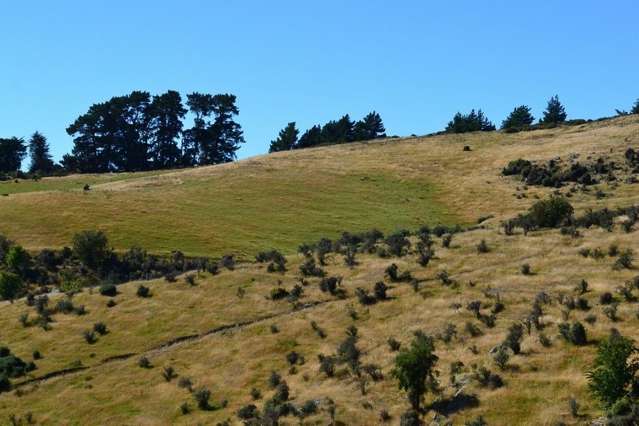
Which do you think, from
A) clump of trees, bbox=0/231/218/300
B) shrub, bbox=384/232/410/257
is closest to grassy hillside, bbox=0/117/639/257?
clump of trees, bbox=0/231/218/300

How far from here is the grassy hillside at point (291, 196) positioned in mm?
99062

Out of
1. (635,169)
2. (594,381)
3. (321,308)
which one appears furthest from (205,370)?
(635,169)

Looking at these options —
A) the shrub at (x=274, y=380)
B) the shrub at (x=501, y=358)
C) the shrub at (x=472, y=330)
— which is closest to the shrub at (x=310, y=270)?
the shrub at (x=274, y=380)

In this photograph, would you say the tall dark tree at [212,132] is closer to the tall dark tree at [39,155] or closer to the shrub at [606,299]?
the tall dark tree at [39,155]

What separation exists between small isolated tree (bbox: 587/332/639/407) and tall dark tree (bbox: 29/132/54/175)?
159m

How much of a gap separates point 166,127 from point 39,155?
29.6m

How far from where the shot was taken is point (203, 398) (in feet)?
166

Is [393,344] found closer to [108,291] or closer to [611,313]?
[611,313]

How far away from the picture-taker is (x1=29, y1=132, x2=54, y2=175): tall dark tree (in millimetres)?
181000

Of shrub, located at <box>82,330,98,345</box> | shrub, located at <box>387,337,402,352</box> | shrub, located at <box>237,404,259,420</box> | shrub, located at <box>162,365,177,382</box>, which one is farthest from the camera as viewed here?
shrub, located at <box>82,330,98,345</box>

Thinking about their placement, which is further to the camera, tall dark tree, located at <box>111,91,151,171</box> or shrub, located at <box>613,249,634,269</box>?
tall dark tree, located at <box>111,91,151,171</box>

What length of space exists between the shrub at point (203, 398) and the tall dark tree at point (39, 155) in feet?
459

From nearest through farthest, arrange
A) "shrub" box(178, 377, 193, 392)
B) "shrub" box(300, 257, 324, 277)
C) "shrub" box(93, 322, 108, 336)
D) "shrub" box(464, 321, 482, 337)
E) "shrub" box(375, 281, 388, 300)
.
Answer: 1. "shrub" box(464, 321, 482, 337)
2. "shrub" box(178, 377, 193, 392)
3. "shrub" box(375, 281, 388, 300)
4. "shrub" box(93, 322, 108, 336)
5. "shrub" box(300, 257, 324, 277)

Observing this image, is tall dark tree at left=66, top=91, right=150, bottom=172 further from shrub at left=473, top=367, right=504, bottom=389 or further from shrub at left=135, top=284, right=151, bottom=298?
shrub at left=473, top=367, right=504, bottom=389
